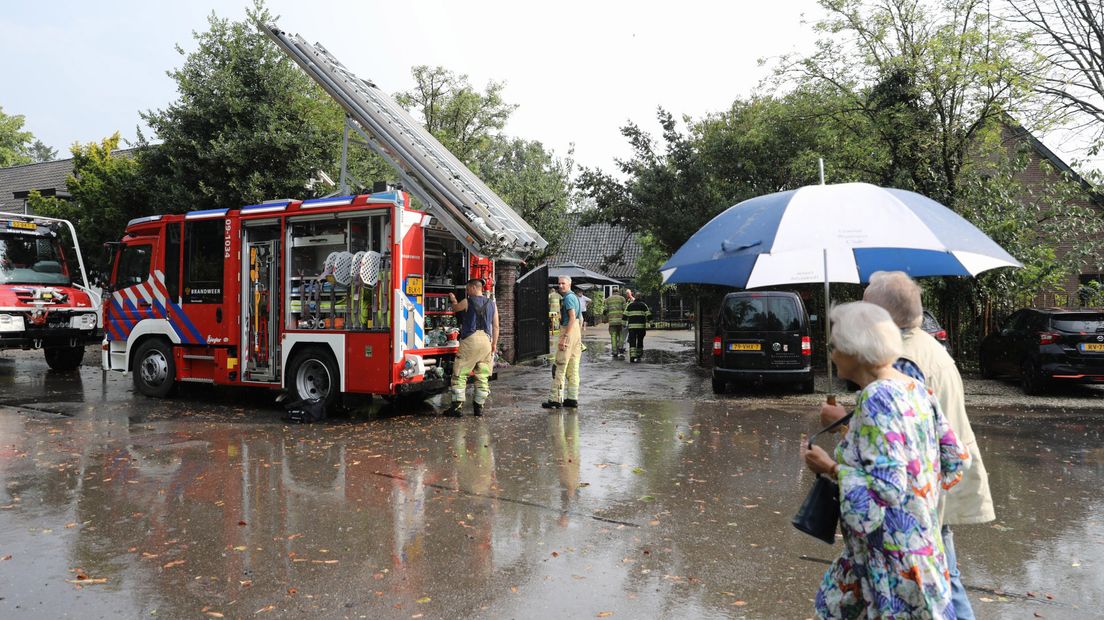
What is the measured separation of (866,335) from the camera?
Result: 2752mm

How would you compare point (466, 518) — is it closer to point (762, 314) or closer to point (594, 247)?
point (762, 314)

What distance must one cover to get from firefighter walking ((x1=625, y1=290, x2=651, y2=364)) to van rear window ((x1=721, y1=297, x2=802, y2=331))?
636 cm

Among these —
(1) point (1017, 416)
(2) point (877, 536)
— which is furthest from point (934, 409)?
(1) point (1017, 416)

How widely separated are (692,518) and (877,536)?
333cm

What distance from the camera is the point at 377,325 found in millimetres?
9906

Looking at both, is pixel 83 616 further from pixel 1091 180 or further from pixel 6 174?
pixel 6 174

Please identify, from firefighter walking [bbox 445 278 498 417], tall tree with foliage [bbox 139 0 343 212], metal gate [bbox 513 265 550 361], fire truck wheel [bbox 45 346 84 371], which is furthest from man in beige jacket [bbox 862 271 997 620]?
fire truck wheel [bbox 45 346 84 371]

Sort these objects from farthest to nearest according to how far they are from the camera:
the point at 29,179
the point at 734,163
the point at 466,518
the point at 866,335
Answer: the point at 29,179 < the point at 734,163 < the point at 466,518 < the point at 866,335

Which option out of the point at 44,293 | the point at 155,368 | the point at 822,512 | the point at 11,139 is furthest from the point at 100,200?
the point at 11,139

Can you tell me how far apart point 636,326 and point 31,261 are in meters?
13.4

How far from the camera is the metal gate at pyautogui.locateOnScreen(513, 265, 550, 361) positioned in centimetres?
1770

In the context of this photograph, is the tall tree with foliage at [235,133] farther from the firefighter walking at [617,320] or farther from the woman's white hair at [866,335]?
the woman's white hair at [866,335]

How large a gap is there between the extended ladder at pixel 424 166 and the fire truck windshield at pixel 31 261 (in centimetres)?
729

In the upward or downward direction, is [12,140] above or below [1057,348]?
above
